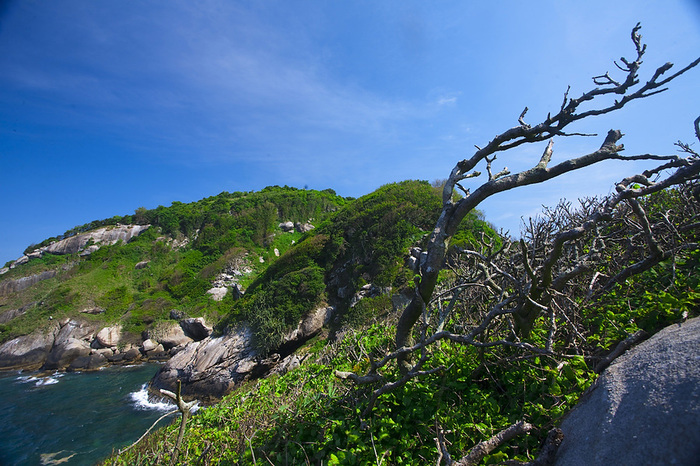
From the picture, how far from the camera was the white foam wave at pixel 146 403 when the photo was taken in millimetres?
18312

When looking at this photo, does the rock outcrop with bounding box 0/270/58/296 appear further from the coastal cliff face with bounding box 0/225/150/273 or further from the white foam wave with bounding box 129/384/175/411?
the white foam wave with bounding box 129/384/175/411

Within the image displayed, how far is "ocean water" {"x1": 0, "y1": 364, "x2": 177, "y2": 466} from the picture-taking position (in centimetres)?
1405

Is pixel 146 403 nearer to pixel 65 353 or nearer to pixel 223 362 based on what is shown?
pixel 223 362

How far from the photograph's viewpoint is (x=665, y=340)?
1.85 metres

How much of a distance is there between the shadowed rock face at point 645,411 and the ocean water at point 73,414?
45.9ft

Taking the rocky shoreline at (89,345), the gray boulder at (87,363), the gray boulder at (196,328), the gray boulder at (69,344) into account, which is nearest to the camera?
the gray boulder at (87,363)

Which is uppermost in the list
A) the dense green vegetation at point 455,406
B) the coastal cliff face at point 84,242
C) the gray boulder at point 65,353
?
the coastal cliff face at point 84,242

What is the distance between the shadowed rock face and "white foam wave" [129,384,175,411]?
72.4ft

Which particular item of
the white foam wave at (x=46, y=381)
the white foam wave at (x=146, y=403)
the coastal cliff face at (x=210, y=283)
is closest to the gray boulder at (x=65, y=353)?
the coastal cliff face at (x=210, y=283)

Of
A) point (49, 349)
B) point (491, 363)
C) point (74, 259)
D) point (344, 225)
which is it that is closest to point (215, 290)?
point (49, 349)

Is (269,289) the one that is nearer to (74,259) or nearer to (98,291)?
(98,291)

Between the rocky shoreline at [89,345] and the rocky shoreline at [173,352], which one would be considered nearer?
the rocky shoreline at [173,352]

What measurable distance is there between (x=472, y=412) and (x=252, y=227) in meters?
47.7

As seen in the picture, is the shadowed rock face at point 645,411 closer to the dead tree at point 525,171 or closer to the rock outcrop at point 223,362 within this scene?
the dead tree at point 525,171
